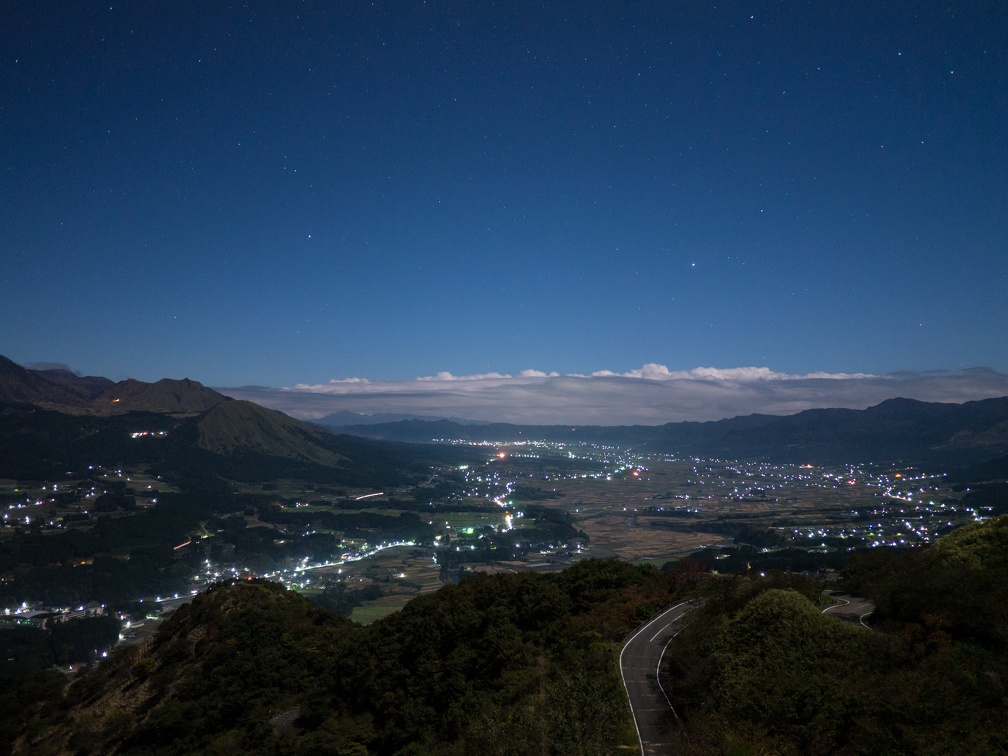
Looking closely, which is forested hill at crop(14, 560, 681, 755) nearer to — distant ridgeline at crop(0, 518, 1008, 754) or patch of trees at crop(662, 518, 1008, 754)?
distant ridgeline at crop(0, 518, 1008, 754)

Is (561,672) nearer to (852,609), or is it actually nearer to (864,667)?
(864,667)

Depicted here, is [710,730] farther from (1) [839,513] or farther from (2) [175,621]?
(1) [839,513]

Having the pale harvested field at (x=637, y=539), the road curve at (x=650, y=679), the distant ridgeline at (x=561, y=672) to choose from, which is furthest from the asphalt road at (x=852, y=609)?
the pale harvested field at (x=637, y=539)

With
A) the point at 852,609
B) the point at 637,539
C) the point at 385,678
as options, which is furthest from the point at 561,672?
the point at 637,539

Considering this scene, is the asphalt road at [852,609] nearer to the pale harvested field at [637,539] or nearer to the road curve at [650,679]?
the road curve at [650,679]

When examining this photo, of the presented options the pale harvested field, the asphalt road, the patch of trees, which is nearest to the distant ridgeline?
the patch of trees

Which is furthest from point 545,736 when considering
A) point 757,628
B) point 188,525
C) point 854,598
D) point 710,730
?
point 188,525
